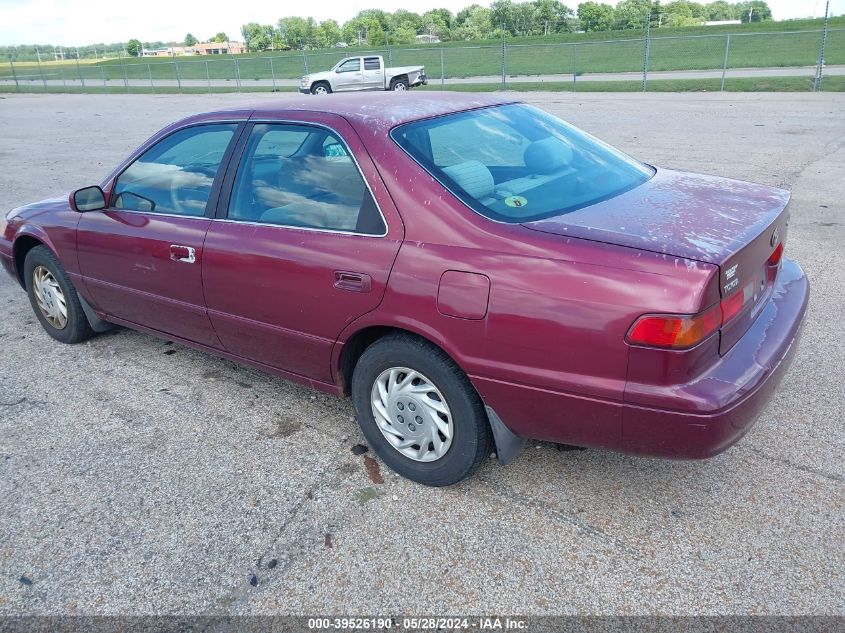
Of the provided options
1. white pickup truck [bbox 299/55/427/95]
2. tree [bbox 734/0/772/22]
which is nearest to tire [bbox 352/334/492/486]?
white pickup truck [bbox 299/55/427/95]

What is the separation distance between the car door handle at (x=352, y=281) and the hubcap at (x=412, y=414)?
36 cm

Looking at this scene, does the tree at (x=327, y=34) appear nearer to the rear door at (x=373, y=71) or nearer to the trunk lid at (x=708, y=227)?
the rear door at (x=373, y=71)

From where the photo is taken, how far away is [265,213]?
3.34 metres

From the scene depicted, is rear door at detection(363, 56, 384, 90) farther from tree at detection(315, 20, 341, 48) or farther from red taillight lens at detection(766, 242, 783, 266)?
tree at detection(315, 20, 341, 48)

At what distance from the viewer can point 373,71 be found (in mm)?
27484

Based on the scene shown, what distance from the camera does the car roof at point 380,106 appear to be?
10.3ft

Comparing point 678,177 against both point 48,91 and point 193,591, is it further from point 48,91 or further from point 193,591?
point 48,91

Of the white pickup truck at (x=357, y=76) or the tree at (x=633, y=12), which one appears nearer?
the white pickup truck at (x=357, y=76)

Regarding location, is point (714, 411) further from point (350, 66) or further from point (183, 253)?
point (350, 66)

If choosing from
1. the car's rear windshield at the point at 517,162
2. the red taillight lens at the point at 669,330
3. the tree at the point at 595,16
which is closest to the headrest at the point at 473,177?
the car's rear windshield at the point at 517,162

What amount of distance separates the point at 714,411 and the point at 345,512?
4.86 ft

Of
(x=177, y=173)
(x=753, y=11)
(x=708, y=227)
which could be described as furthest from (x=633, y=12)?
(x=708, y=227)

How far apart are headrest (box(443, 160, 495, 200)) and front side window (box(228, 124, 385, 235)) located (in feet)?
1.17

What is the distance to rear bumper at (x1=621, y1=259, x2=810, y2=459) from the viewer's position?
7.71 ft
